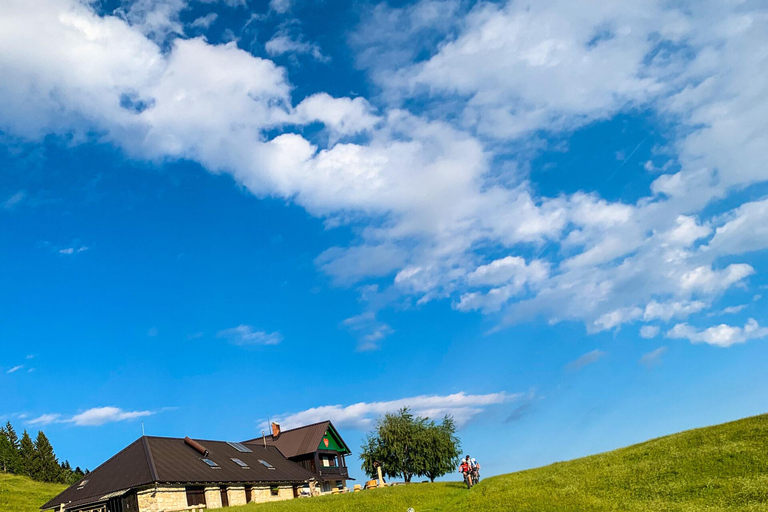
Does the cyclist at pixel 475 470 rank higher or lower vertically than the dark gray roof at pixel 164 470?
lower

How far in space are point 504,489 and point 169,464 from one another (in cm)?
2906

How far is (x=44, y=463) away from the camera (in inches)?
4454

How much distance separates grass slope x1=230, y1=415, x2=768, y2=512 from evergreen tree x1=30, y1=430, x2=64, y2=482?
85214 millimetres

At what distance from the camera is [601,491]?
3462 cm

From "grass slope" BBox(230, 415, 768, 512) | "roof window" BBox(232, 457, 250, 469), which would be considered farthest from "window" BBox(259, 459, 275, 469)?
Answer: "grass slope" BBox(230, 415, 768, 512)

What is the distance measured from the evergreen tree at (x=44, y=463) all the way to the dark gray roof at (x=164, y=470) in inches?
2631

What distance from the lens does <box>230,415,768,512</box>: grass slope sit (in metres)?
30.3

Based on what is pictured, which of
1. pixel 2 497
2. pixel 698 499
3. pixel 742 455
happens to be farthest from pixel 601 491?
pixel 2 497

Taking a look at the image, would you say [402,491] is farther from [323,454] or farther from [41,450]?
[41,450]

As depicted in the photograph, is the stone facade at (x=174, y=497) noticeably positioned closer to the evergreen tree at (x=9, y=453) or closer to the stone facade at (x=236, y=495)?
the stone facade at (x=236, y=495)

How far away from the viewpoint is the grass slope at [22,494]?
206 feet

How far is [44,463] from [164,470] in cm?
8340

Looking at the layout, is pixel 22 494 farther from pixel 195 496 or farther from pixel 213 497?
pixel 195 496

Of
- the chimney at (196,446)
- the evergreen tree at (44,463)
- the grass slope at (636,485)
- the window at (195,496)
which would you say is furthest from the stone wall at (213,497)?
the evergreen tree at (44,463)
